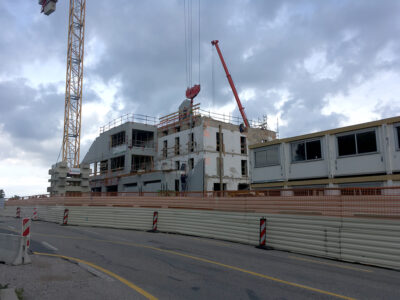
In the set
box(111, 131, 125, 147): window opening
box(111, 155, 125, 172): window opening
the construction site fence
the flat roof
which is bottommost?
the construction site fence

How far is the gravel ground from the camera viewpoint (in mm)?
6504

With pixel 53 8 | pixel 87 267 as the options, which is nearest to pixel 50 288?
pixel 87 267

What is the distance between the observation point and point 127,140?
47.8m

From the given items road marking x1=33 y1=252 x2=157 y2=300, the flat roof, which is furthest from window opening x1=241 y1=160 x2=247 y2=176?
road marking x1=33 y1=252 x2=157 y2=300

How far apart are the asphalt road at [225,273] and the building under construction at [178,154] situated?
2387 cm

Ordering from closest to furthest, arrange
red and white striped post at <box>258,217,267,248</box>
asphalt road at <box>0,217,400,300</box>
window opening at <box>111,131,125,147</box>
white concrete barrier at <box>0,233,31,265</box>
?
asphalt road at <box>0,217,400,300</box> < white concrete barrier at <box>0,233,31,265</box> < red and white striped post at <box>258,217,267,248</box> < window opening at <box>111,131,125,147</box>

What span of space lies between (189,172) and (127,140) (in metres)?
11.9

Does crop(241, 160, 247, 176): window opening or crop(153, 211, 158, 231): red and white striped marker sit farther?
crop(241, 160, 247, 176): window opening

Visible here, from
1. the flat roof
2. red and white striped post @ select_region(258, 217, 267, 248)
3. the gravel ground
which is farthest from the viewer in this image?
the flat roof

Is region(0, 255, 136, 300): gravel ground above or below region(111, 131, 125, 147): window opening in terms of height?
below

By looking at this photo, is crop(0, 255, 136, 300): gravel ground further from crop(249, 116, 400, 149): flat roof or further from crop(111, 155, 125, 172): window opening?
crop(111, 155, 125, 172): window opening

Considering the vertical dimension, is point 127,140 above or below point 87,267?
above

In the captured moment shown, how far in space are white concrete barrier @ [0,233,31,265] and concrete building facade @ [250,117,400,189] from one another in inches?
710

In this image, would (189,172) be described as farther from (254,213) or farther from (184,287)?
(184,287)
